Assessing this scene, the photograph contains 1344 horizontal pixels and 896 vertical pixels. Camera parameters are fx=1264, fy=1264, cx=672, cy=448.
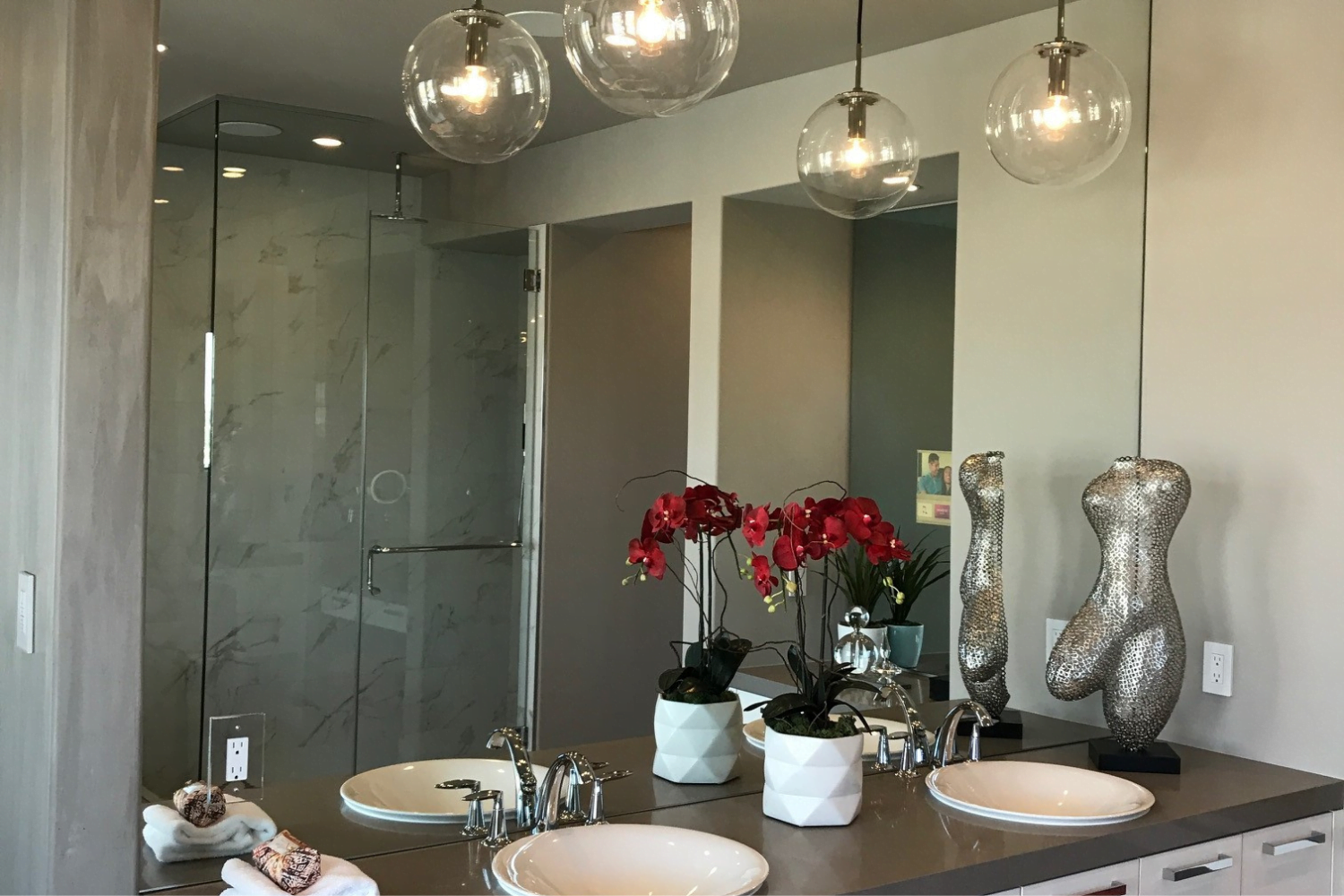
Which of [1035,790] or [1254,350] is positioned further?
[1254,350]

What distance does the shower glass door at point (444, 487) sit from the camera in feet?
6.45

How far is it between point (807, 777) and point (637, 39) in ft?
4.14

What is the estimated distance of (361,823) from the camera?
2.02m

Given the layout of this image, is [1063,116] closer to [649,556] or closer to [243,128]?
[649,556]

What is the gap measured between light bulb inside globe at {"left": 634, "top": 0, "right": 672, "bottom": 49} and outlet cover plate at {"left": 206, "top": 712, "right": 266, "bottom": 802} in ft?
3.72

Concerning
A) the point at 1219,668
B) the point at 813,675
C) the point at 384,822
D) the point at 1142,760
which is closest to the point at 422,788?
the point at 384,822

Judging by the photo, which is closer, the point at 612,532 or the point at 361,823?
the point at 361,823

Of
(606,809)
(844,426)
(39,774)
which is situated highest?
(844,426)

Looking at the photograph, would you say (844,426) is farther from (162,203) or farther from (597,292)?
(162,203)

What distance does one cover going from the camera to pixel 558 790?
83.7 inches

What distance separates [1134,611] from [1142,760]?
303mm

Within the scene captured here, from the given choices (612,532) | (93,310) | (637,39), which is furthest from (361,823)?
(637,39)

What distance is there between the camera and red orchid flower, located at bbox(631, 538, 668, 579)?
7.22 feet

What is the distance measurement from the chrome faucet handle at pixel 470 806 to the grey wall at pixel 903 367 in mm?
919
